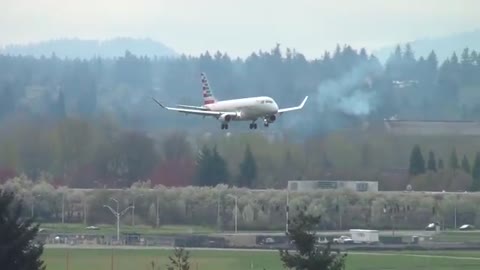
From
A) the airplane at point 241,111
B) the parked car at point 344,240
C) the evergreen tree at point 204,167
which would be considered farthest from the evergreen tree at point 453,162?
the airplane at point 241,111

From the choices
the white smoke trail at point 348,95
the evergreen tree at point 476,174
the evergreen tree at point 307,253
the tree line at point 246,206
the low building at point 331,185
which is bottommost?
the evergreen tree at point 307,253

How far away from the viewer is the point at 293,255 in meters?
43.0

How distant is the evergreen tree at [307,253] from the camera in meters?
42.2

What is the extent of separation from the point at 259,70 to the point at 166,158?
44.4 metres

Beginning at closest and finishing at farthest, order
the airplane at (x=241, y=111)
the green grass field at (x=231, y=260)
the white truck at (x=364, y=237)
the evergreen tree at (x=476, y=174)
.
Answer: the green grass field at (x=231, y=260) < the airplane at (x=241, y=111) < the white truck at (x=364, y=237) < the evergreen tree at (x=476, y=174)

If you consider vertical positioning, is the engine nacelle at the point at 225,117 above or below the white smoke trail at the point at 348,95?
below

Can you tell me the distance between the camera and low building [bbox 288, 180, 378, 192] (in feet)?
339

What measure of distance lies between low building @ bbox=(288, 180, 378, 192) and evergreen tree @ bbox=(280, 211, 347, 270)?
58638mm

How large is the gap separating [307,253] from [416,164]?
67.2 metres

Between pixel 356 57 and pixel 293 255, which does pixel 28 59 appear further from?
pixel 293 255

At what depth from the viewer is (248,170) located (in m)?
108

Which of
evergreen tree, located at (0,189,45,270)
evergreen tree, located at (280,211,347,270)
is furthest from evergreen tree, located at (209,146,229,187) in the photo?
evergreen tree, located at (0,189,45,270)

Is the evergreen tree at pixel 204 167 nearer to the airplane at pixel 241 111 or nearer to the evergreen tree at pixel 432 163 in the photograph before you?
the evergreen tree at pixel 432 163

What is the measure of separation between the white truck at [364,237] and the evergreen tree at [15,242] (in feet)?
154
